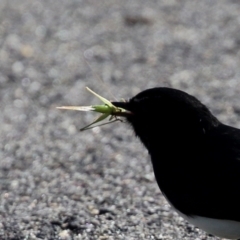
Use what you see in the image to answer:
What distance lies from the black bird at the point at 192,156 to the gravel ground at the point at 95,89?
641 mm

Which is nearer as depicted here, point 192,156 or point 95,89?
point 192,156

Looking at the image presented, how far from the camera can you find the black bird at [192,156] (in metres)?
4.89

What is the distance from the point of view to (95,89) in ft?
28.1

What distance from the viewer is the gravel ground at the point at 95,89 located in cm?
593

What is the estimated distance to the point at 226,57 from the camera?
934 centimetres

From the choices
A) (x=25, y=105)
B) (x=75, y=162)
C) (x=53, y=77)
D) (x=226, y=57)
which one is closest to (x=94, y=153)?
(x=75, y=162)

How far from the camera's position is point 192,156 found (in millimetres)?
5172

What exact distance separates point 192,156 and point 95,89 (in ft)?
11.5

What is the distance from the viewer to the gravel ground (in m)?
5.93

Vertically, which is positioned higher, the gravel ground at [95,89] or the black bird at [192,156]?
the gravel ground at [95,89]

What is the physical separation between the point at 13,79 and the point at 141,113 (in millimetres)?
3551

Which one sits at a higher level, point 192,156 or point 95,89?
point 95,89

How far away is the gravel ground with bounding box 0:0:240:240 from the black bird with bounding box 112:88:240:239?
2.10 ft

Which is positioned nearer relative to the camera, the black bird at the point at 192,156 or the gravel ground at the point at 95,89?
the black bird at the point at 192,156
